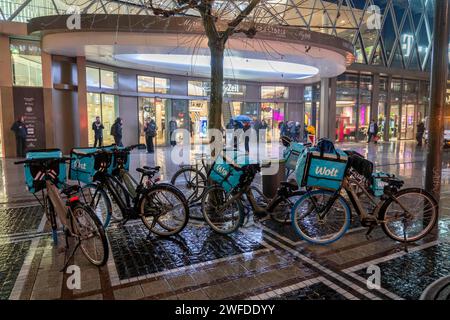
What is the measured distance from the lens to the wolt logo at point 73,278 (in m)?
3.38

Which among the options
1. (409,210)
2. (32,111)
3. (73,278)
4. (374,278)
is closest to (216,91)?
(409,210)

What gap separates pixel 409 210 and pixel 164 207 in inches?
129

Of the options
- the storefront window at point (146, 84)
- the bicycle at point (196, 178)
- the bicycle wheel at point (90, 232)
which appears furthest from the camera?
the storefront window at point (146, 84)

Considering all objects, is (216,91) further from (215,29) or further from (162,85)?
(162,85)

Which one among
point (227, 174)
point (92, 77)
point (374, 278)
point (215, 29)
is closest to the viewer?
point (374, 278)

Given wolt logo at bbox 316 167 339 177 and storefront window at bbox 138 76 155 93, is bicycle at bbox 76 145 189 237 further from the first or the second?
storefront window at bbox 138 76 155 93

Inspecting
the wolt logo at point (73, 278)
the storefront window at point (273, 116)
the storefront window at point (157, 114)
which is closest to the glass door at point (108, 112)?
the storefront window at point (157, 114)

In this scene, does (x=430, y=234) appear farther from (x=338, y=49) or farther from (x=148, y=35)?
(x=338, y=49)

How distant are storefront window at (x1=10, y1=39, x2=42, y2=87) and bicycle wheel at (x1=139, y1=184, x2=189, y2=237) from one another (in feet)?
38.7

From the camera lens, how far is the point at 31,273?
3.65 meters

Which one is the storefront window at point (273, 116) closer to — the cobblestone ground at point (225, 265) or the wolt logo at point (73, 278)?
the cobblestone ground at point (225, 265)

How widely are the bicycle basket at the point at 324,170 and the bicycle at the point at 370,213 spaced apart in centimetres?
12

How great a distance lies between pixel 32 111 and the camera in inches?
538

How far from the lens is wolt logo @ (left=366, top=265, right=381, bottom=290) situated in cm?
331
